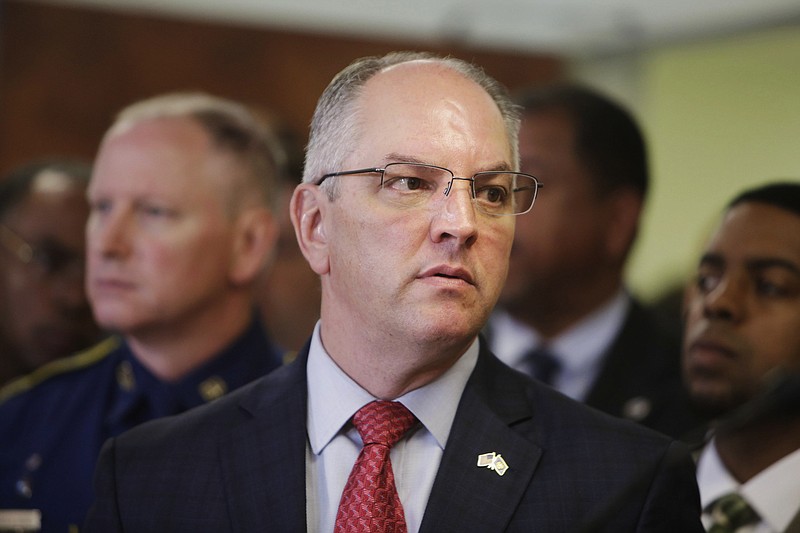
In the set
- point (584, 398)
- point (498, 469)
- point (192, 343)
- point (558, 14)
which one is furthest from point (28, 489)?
point (558, 14)

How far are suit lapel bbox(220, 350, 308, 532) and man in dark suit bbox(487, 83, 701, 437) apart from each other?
137 centimetres

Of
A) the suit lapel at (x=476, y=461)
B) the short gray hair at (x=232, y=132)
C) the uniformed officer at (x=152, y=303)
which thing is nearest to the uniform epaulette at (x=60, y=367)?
the uniformed officer at (x=152, y=303)

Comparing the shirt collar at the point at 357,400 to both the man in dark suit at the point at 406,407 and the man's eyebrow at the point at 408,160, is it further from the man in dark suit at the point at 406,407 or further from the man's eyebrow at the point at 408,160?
the man's eyebrow at the point at 408,160

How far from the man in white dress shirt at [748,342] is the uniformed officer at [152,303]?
3.17 feet

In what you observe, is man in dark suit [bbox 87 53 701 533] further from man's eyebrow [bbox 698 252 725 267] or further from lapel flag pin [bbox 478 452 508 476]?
man's eyebrow [bbox 698 252 725 267]

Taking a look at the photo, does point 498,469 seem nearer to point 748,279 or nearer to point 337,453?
point 337,453

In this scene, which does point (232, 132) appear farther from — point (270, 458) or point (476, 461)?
point (476, 461)

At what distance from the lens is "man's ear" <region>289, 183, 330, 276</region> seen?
6.01ft

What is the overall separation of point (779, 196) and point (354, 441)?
1167 millimetres

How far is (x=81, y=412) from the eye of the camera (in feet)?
8.23

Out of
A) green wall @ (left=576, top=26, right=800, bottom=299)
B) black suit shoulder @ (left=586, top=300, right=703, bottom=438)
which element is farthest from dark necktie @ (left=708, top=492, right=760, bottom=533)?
green wall @ (left=576, top=26, right=800, bottom=299)

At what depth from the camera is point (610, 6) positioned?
21.1ft

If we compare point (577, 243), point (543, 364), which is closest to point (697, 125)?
point (577, 243)

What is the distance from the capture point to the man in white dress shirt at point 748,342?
86.8 inches
